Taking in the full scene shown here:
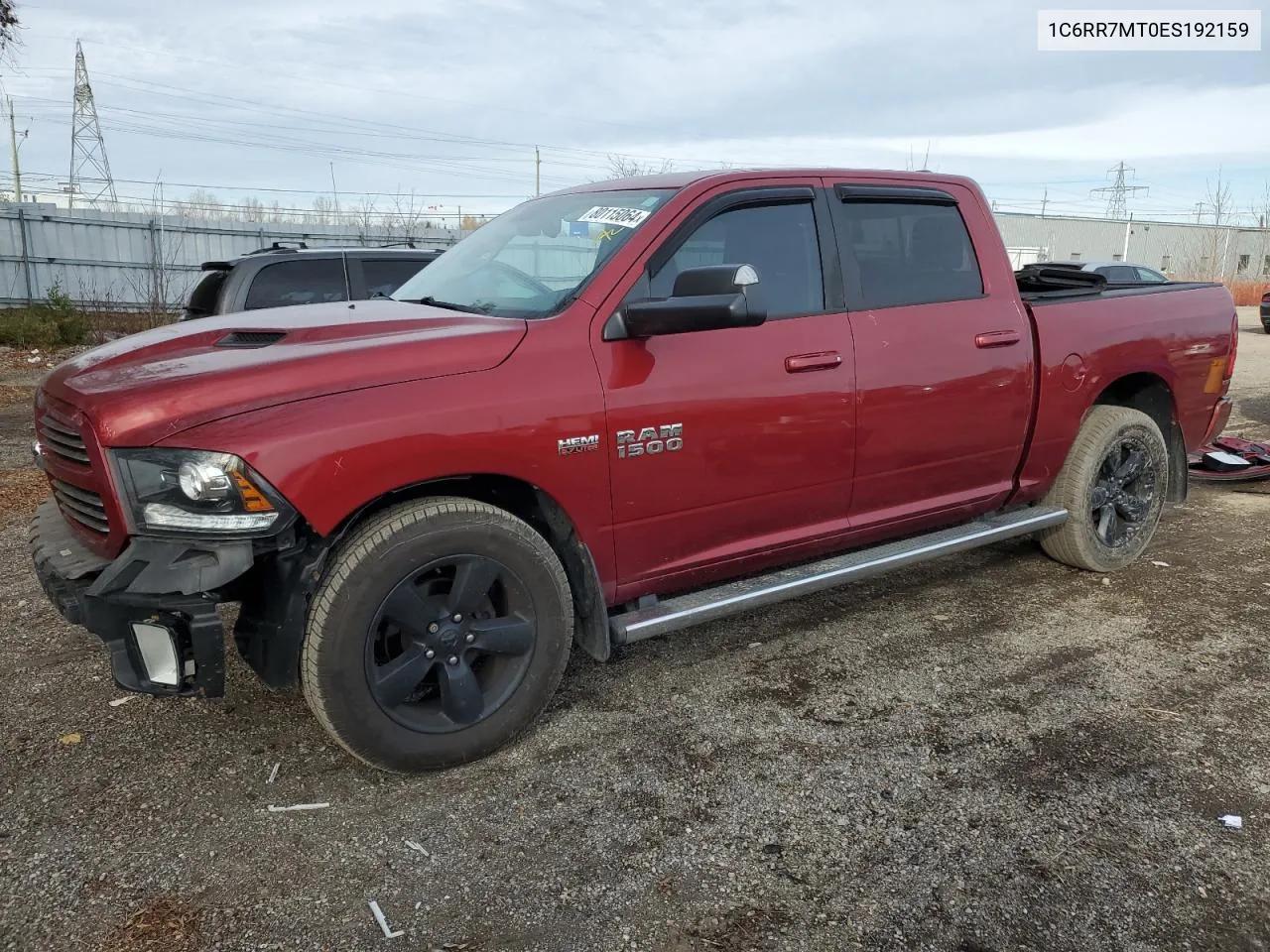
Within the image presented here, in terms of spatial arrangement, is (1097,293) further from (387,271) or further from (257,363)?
(387,271)

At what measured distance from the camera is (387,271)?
8461 mm

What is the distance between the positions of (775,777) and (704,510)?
0.96 metres

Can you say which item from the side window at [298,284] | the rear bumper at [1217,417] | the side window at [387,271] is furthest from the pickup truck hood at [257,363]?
the side window at [387,271]

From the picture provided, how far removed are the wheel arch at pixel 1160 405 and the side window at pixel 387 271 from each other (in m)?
5.74

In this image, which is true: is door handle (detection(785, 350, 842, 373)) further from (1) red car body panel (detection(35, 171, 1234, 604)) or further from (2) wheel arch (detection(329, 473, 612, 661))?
(2) wheel arch (detection(329, 473, 612, 661))

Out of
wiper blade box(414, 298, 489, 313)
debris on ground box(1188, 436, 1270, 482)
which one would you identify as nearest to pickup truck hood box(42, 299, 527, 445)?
wiper blade box(414, 298, 489, 313)

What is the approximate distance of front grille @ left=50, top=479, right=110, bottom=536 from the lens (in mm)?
2752

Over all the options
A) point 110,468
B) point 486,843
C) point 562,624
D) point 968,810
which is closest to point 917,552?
point 968,810

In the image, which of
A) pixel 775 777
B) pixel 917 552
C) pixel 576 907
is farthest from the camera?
pixel 917 552

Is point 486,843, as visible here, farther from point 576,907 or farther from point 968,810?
point 968,810

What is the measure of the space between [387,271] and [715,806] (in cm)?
681

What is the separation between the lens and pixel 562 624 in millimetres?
3133

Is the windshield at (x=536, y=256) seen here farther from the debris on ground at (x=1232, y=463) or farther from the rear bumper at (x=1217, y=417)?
the debris on ground at (x=1232, y=463)

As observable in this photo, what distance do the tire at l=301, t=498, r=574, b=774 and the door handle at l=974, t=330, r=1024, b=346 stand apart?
7.15ft
